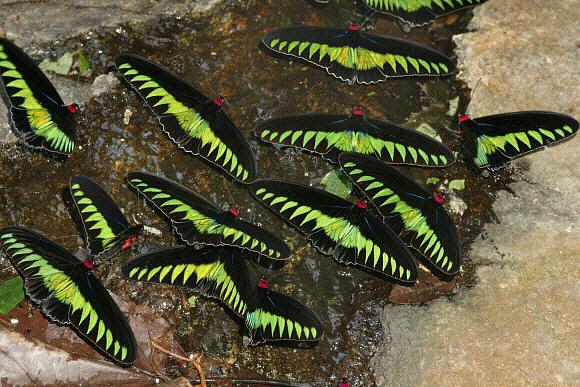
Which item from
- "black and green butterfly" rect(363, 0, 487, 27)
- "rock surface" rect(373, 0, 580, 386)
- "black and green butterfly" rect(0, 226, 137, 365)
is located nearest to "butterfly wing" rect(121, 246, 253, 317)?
"black and green butterfly" rect(0, 226, 137, 365)

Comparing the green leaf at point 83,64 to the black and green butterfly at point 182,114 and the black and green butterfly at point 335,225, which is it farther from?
the black and green butterfly at point 335,225

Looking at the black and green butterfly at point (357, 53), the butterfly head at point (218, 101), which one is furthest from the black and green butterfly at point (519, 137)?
the butterfly head at point (218, 101)

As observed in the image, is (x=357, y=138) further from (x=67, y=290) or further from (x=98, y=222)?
(x=67, y=290)

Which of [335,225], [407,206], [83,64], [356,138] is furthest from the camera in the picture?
[83,64]

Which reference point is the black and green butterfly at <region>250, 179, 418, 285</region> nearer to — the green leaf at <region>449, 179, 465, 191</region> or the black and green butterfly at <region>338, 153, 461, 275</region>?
the black and green butterfly at <region>338, 153, 461, 275</region>

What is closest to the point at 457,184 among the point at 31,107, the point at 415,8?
the point at 415,8
